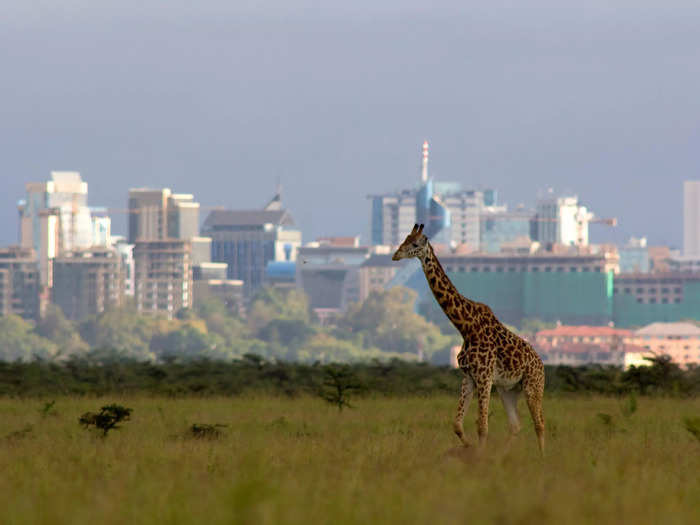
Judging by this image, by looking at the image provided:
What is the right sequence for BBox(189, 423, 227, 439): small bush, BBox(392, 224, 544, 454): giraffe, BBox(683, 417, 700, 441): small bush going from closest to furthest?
1. BBox(392, 224, 544, 454): giraffe
2. BBox(683, 417, 700, 441): small bush
3. BBox(189, 423, 227, 439): small bush

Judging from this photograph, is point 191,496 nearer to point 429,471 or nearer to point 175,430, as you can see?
point 429,471

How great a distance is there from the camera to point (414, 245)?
18.1 m

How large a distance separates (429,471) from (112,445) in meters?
5.98

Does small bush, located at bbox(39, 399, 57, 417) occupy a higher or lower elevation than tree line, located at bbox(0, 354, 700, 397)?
higher

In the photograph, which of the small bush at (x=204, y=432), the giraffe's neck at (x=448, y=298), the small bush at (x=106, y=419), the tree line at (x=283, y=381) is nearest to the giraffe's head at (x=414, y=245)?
the giraffe's neck at (x=448, y=298)

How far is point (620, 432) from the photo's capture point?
22.8 metres

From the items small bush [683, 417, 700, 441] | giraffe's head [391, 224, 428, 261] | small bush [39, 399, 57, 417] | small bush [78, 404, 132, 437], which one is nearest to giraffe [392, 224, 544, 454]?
giraffe's head [391, 224, 428, 261]

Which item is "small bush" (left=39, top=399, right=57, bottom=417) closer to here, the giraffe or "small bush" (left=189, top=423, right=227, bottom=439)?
"small bush" (left=189, top=423, right=227, bottom=439)

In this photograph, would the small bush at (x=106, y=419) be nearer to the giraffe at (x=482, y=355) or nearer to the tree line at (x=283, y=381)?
the giraffe at (x=482, y=355)

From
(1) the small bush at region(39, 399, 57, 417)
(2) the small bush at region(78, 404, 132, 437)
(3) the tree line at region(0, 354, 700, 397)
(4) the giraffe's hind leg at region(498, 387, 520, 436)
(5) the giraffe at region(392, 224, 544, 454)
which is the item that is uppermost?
(5) the giraffe at region(392, 224, 544, 454)

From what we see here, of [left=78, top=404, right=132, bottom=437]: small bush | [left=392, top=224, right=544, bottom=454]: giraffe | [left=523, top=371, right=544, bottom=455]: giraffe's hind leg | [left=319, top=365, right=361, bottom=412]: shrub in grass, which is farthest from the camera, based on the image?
[left=319, top=365, right=361, bottom=412]: shrub in grass

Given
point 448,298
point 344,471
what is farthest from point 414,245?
point 344,471

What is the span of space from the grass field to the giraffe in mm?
498

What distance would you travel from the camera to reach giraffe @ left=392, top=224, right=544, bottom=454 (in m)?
18.0
